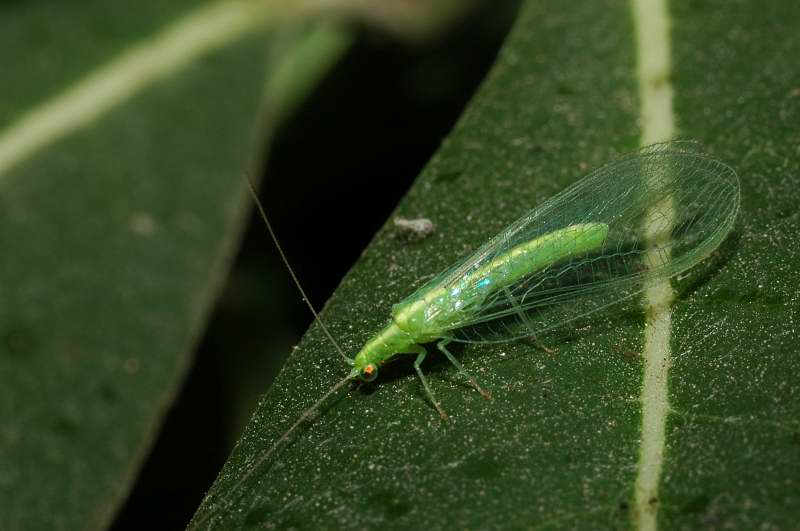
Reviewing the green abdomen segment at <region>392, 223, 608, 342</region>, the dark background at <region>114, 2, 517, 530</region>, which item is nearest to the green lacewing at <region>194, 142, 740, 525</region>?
the green abdomen segment at <region>392, 223, 608, 342</region>

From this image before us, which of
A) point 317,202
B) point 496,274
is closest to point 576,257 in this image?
point 496,274

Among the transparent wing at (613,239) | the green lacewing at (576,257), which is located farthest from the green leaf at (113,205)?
the transparent wing at (613,239)

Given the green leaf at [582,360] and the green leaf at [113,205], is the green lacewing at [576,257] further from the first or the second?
the green leaf at [113,205]

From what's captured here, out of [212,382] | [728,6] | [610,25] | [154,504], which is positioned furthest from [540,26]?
[154,504]

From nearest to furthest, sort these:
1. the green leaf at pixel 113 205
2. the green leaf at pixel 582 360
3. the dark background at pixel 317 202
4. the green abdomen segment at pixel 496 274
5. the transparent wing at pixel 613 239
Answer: the green leaf at pixel 582 360
the transparent wing at pixel 613 239
the green abdomen segment at pixel 496 274
the green leaf at pixel 113 205
the dark background at pixel 317 202

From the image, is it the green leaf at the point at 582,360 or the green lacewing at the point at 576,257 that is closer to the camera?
the green leaf at the point at 582,360

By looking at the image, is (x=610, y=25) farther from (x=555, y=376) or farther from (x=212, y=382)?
(x=212, y=382)

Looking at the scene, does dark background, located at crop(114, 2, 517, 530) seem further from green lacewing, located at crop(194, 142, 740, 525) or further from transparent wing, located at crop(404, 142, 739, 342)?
transparent wing, located at crop(404, 142, 739, 342)
